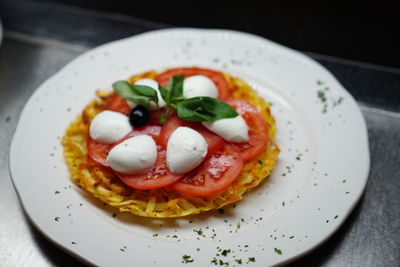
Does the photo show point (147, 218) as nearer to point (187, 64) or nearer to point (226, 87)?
point (226, 87)

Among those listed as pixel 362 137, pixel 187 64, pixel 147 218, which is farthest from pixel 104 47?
pixel 362 137

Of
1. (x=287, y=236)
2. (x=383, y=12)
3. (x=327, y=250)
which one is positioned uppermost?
(x=383, y=12)

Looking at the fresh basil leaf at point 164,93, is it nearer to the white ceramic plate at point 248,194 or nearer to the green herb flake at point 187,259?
the white ceramic plate at point 248,194

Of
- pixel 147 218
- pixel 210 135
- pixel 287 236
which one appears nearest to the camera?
pixel 287 236

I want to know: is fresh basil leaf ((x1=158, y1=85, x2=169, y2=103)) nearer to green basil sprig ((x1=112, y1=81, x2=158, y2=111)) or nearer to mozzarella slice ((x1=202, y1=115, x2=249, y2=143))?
green basil sprig ((x1=112, y1=81, x2=158, y2=111))

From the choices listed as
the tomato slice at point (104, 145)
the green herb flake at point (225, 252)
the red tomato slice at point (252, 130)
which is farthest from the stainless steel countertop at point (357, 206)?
the red tomato slice at point (252, 130)

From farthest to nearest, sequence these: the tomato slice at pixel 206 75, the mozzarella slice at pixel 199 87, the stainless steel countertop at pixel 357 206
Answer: the tomato slice at pixel 206 75
the mozzarella slice at pixel 199 87
the stainless steel countertop at pixel 357 206

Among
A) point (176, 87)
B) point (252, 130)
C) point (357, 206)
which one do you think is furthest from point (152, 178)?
point (357, 206)
